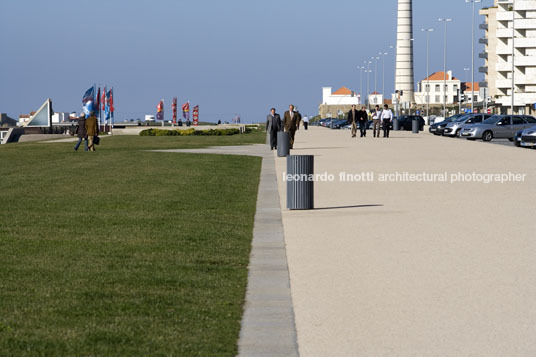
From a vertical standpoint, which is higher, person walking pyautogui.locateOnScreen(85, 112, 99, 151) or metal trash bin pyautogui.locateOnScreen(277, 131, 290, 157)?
person walking pyautogui.locateOnScreen(85, 112, 99, 151)

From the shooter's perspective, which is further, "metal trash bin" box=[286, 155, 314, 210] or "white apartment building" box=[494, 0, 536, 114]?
"white apartment building" box=[494, 0, 536, 114]

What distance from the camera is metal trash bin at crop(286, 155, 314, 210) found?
14.0 m

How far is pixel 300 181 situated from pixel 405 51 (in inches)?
6188

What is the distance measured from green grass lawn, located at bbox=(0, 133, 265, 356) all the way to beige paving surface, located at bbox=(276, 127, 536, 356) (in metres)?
0.68

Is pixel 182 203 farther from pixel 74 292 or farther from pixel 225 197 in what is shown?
pixel 74 292

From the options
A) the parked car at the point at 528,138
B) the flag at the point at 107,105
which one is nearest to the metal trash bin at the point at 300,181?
the parked car at the point at 528,138

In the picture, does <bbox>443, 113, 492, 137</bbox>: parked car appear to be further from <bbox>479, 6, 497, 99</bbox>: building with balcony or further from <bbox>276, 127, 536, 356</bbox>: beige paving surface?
<bbox>479, 6, 497, 99</bbox>: building with balcony

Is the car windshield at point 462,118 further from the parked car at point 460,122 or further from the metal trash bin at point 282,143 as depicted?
the metal trash bin at point 282,143

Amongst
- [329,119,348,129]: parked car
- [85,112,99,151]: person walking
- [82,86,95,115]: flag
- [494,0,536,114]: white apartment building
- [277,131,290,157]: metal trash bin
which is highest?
[494,0,536,114]: white apartment building

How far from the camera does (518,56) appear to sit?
11744cm

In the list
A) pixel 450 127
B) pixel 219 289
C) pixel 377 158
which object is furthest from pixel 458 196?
pixel 450 127

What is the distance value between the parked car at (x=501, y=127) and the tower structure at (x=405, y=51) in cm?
10895

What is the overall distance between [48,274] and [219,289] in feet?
5.51

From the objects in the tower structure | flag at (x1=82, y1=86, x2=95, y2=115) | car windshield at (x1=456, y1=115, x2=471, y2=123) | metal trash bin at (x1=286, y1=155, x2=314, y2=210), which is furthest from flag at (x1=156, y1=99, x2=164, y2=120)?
metal trash bin at (x1=286, y1=155, x2=314, y2=210)
